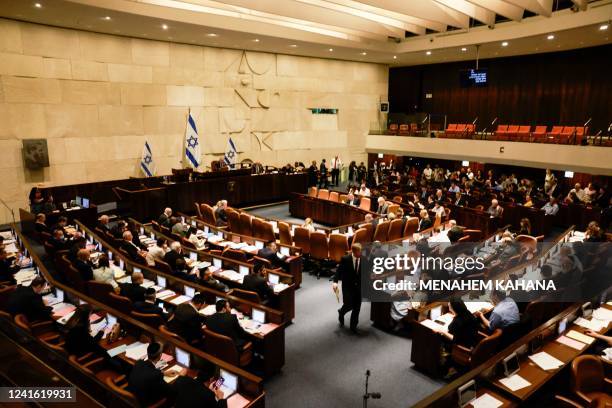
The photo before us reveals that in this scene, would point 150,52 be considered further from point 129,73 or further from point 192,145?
point 192,145

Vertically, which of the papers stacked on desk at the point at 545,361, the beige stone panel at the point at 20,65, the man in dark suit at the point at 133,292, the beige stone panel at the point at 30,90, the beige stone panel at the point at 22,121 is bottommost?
the papers stacked on desk at the point at 545,361

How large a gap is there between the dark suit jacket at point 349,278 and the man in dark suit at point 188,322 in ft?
7.17

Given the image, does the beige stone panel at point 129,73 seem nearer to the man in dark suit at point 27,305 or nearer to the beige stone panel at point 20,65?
the beige stone panel at point 20,65

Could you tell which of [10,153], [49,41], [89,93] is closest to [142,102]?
[89,93]

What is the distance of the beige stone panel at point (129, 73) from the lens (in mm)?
13273

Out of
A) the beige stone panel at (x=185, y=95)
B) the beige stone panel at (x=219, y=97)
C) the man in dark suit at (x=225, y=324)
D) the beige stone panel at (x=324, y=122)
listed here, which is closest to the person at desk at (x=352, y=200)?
the beige stone panel at (x=219, y=97)

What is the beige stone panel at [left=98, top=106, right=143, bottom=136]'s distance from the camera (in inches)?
523

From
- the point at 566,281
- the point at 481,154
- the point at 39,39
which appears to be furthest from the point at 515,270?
the point at 39,39

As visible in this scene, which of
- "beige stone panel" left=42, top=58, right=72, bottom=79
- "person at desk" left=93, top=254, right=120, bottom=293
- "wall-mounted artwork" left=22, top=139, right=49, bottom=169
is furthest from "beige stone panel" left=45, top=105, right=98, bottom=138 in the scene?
"person at desk" left=93, top=254, right=120, bottom=293

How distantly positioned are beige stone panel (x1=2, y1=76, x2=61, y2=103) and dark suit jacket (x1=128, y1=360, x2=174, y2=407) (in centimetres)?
1117

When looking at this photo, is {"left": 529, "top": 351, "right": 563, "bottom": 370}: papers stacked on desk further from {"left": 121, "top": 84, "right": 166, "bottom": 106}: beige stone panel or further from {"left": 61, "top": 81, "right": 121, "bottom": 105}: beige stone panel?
{"left": 121, "top": 84, "right": 166, "bottom": 106}: beige stone panel

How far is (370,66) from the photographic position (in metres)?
21.0

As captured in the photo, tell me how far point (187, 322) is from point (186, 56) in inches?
489

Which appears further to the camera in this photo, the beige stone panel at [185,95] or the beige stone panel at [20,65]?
the beige stone panel at [185,95]
